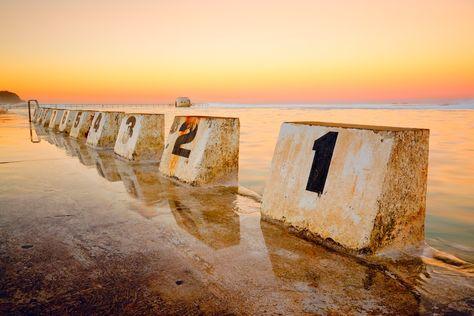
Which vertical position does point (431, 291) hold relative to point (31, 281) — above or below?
above

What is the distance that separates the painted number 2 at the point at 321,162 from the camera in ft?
10.1

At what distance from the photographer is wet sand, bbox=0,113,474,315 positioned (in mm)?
1947

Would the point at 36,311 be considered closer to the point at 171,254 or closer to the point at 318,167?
the point at 171,254

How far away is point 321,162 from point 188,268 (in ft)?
5.19

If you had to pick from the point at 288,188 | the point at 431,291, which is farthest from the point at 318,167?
the point at 431,291

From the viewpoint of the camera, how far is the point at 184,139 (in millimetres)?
5578

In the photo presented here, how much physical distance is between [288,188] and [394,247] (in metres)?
1.11

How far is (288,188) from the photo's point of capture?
339 centimetres

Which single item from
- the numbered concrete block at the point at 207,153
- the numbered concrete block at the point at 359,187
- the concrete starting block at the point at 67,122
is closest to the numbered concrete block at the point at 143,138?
the numbered concrete block at the point at 207,153

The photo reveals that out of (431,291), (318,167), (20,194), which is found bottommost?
(20,194)

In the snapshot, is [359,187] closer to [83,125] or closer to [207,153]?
[207,153]

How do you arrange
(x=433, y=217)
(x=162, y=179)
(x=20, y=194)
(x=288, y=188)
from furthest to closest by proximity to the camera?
(x=162, y=179)
(x=20, y=194)
(x=433, y=217)
(x=288, y=188)

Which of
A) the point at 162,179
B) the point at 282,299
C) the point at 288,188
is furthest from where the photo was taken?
the point at 162,179

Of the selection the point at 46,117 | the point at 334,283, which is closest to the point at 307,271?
the point at 334,283
